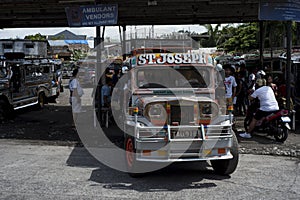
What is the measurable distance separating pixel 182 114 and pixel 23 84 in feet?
36.5

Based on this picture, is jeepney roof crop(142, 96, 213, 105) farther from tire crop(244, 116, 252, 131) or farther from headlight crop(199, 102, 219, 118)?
tire crop(244, 116, 252, 131)

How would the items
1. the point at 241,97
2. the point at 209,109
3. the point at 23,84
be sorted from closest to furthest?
the point at 209,109
the point at 241,97
the point at 23,84

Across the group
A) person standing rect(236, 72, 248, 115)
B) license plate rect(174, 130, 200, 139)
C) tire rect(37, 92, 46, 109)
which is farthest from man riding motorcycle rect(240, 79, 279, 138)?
tire rect(37, 92, 46, 109)

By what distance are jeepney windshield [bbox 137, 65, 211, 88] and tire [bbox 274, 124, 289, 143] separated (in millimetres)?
3369

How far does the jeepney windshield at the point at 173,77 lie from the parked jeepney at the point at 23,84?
844 centimetres

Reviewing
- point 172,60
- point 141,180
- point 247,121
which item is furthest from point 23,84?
point 141,180

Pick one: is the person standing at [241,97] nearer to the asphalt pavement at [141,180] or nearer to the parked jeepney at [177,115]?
the asphalt pavement at [141,180]

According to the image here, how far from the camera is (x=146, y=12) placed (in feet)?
51.8

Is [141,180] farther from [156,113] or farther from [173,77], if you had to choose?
[173,77]

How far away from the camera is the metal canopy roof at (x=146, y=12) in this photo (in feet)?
43.0

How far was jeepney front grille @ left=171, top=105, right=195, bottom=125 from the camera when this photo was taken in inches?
295

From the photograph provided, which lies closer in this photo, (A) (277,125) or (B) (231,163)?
(B) (231,163)

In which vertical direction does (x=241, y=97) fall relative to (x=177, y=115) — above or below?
below

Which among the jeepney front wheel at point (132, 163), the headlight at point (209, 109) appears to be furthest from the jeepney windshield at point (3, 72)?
the headlight at point (209, 109)
